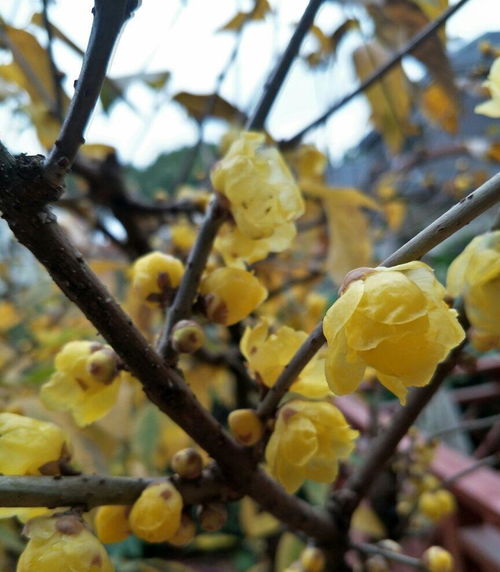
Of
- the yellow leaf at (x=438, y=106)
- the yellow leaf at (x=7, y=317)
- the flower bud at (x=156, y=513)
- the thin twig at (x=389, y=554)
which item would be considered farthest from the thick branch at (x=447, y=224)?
the yellow leaf at (x=7, y=317)

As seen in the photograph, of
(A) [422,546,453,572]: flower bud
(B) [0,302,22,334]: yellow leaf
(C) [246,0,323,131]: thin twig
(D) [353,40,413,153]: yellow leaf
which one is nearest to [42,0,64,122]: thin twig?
(C) [246,0,323,131]: thin twig

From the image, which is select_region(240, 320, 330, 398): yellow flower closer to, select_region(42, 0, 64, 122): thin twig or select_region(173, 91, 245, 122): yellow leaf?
select_region(42, 0, 64, 122): thin twig

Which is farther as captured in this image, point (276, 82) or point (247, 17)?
point (247, 17)

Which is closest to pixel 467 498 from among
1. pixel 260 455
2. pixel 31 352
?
pixel 260 455

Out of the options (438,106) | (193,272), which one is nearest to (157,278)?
(193,272)

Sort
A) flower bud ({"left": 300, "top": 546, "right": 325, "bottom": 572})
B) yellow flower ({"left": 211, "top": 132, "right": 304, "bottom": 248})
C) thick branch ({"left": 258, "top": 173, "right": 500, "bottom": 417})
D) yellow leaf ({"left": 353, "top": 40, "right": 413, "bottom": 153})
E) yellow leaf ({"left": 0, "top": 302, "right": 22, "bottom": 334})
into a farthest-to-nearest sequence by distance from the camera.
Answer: yellow leaf ({"left": 0, "top": 302, "right": 22, "bottom": 334}) → yellow leaf ({"left": 353, "top": 40, "right": 413, "bottom": 153}) → flower bud ({"left": 300, "top": 546, "right": 325, "bottom": 572}) → yellow flower ({"left": 211, "top": 132, "right": 304, "bottom": 248}) → thick branch ({"left": 258, "top": 173, "right": 500, "bottom": 417})

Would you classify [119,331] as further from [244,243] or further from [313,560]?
[313,560]

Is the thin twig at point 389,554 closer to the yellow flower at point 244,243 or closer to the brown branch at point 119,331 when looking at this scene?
the brown branch at point 119,331
